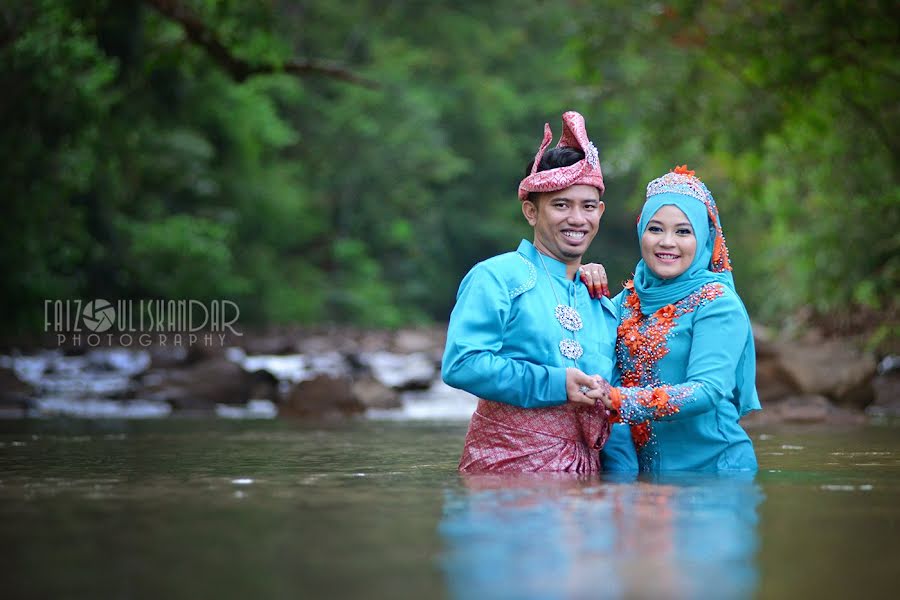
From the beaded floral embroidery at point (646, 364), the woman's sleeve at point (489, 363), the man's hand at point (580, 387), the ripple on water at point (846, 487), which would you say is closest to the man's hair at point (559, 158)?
the woman's sleeve at point (489, 363)

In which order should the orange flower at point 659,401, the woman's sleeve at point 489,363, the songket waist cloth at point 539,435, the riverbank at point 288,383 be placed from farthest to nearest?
the riverbank at point 288,383, the songket waist cloth at point 539,435, the orange flower at point 659,401, the woman's sleeve at point 489,363

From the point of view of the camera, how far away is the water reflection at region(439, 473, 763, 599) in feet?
8.89

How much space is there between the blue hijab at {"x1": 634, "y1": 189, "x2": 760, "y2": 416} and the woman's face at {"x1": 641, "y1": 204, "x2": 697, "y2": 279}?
0.02 metres

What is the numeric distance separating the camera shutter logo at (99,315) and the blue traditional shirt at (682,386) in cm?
1599

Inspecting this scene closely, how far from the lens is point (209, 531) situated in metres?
3.49

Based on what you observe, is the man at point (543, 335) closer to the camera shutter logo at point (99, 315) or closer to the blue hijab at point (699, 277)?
the blue hijab at point (699, 277)

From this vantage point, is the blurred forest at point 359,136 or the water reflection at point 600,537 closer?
the water reflection at point 600,537

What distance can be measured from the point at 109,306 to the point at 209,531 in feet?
58.4

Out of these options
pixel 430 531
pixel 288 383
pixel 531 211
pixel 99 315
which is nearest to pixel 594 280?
pixel 531 211

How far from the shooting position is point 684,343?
489 centimetres

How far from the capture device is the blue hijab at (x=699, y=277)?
494 centimetres

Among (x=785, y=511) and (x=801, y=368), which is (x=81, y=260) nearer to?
(x=801, y=368)

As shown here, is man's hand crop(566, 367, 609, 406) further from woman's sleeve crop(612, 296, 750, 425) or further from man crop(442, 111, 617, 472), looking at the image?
woman's sleeve crop(612, 296, 750, 425)

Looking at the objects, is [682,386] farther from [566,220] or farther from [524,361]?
[566,220]
